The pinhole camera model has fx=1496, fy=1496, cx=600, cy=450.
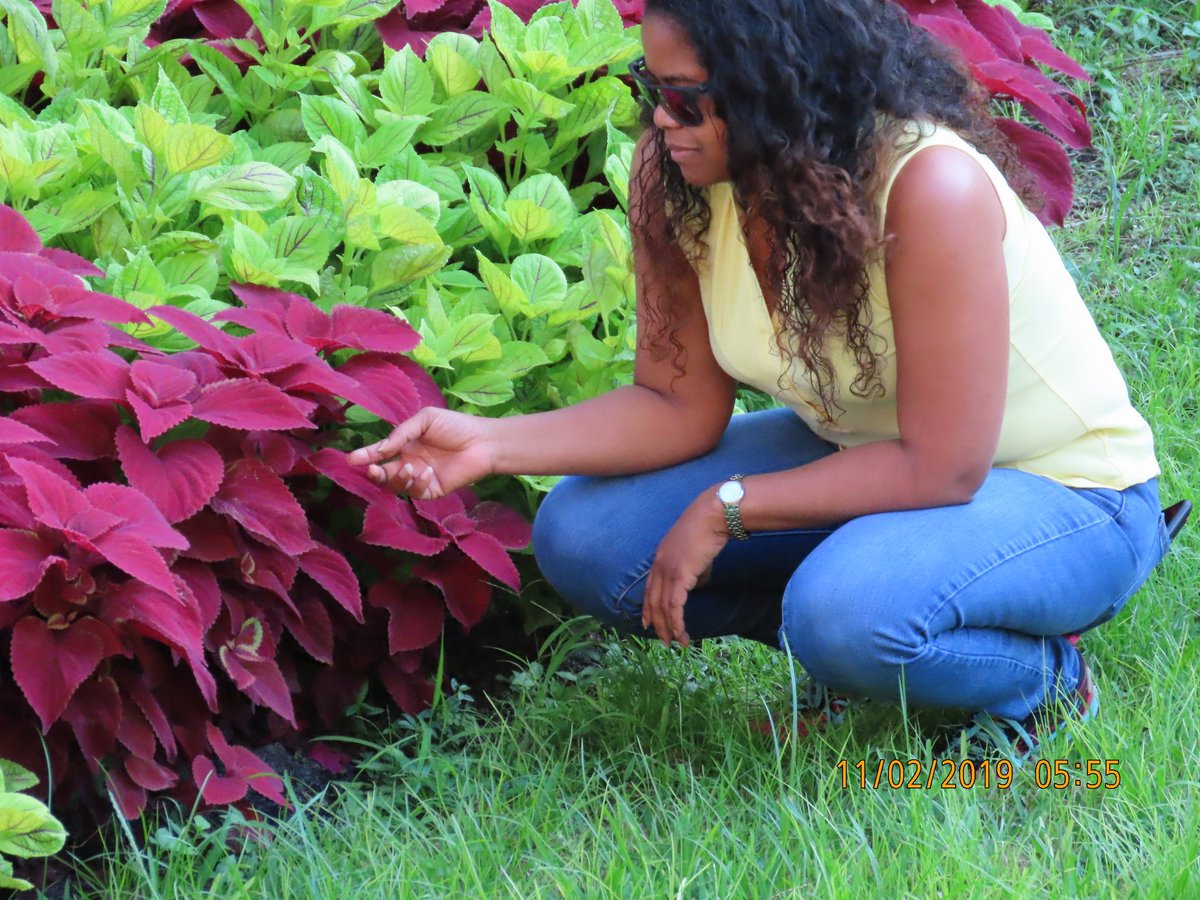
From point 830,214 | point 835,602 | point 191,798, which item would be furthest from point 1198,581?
point 191,798

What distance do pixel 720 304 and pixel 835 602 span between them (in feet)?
1.47

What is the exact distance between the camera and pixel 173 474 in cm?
181

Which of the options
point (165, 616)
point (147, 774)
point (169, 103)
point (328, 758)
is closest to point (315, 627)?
point (328, 758)

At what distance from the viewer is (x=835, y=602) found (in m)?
1.85

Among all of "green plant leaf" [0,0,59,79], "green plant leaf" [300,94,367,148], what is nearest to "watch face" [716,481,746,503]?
"green plant leaf" [300,94,367,148]

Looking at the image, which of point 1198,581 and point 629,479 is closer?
point 629,479

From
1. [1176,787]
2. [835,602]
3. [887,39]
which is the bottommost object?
[1176,787]

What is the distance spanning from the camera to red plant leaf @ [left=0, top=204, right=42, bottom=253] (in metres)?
2.01

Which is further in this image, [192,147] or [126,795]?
[192,147]

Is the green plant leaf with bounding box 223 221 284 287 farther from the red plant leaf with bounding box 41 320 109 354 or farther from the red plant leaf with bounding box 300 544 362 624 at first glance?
the red plant leaf with bounding box 300 544 362 624

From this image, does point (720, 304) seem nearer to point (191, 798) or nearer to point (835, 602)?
point (835, 602)

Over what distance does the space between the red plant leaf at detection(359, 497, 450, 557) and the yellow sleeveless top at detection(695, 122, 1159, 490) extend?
49 cm

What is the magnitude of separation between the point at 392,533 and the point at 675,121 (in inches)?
27.0

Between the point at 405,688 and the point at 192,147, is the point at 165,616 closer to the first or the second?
the point at 405,688
